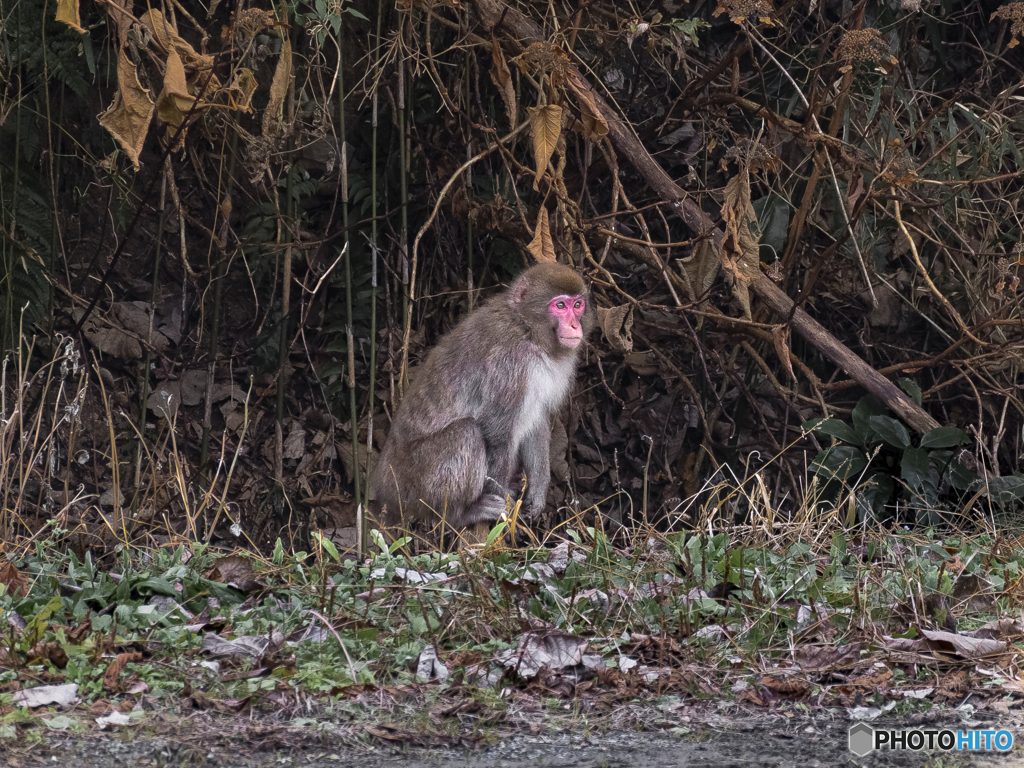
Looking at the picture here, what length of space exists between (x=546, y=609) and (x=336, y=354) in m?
3.99

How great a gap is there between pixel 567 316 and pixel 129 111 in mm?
2163

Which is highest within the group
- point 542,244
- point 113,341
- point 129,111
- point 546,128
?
point 129,111

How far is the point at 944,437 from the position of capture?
564cm

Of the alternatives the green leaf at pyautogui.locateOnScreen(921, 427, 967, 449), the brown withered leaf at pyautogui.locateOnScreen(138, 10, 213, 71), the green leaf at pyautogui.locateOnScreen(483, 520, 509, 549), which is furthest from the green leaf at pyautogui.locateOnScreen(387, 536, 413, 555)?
the green leaf at pyautogui.locateOnScreen(921, 427, 967, 449)

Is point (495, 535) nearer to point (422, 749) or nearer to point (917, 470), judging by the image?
point (422, 749)

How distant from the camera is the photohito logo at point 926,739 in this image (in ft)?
9.50

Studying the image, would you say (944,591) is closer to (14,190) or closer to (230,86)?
(230,86)

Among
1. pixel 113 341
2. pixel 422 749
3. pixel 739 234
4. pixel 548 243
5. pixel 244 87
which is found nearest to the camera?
pixel 422 749

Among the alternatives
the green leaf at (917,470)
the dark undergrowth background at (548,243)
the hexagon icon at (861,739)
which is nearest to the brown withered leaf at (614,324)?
the dark undergrowth background at (548,243)

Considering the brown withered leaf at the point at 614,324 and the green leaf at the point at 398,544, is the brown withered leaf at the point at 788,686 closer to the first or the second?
the green leaf at the point at 398,544

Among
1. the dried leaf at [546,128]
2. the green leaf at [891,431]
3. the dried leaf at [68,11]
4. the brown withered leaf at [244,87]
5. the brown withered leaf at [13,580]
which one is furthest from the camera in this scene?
the green leaf at [891,431]

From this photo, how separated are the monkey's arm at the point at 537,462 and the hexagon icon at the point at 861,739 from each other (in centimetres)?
293

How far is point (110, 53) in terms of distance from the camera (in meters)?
6.65

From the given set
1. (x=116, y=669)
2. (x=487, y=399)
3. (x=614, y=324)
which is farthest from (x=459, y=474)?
(x=116, y=669)
